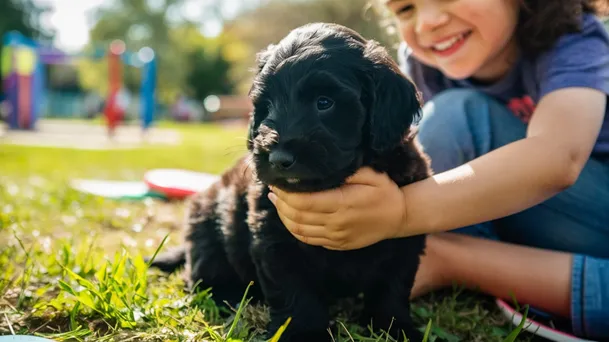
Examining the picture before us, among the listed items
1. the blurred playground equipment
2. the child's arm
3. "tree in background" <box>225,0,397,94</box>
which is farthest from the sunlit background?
the child's arm

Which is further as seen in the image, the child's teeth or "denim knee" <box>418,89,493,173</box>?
"denim knee" <box>418,89,493,173</box>

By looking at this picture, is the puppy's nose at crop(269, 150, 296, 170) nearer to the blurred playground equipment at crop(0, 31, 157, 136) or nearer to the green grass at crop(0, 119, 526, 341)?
the green grass at crop(0, 119, 526, 341)

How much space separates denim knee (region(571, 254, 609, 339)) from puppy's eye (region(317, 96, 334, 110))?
4.32 feet

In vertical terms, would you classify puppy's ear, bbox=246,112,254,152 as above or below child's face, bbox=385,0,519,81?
below

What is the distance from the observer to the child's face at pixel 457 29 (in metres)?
2.51

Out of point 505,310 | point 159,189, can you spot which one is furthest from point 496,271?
point 159,189

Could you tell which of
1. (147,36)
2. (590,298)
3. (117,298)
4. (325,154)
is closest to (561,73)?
(590,298)

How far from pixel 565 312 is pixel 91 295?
1910 mm

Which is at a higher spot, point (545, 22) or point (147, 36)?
point (545, 22)

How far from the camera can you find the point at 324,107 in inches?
73.0

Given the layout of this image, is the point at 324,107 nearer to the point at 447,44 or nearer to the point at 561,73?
the point at 447,44

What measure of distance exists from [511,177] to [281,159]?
93 cm

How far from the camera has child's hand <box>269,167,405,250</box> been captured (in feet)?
6.01

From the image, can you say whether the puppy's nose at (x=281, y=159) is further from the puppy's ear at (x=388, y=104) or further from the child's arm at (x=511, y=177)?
the child's arm at (x=511, y=177)
